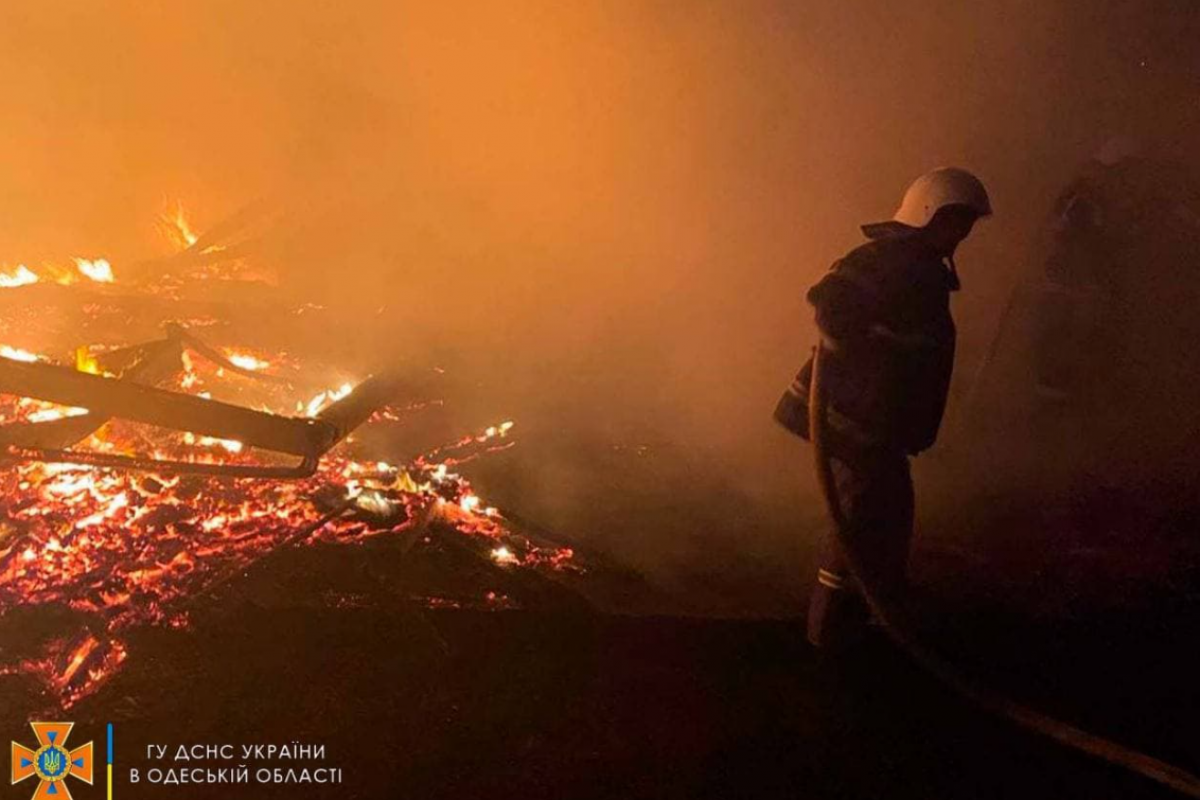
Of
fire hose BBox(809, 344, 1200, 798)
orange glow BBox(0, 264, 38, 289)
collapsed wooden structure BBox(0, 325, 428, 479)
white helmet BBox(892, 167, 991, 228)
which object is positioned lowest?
fire hose BBox(809, 344, 1200, 798)

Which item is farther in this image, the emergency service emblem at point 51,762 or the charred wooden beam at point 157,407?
the charred wooden beam at point 157,407

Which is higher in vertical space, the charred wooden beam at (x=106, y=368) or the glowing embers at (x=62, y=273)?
the glowing embers at (x=62, y=273)

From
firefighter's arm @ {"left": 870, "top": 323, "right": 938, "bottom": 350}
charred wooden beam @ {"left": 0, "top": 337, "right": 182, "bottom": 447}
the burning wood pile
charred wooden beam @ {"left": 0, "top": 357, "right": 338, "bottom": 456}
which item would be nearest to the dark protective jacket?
firefighter's arm @ {"left": 870, "top": 323, "right": 938, "bottom": 350}

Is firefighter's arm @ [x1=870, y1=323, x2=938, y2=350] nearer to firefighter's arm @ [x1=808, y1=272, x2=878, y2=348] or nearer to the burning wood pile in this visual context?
firefighter's arm @ [x1=808, y1=272, x2=878, y2=348]

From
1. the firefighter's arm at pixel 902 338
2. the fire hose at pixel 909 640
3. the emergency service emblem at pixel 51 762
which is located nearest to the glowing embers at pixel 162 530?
the emergency service emblem at pixel 51 762

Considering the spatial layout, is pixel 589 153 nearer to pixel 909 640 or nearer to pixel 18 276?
pixel 18 276

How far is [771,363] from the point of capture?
322 inches

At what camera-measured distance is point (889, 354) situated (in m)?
3.50

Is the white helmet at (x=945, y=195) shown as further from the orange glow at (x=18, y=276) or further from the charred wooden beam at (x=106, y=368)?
the orange glow at (x=18, y=276)

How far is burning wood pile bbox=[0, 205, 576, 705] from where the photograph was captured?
12.9 feet

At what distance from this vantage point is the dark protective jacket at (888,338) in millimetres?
3484

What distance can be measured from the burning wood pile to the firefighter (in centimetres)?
189

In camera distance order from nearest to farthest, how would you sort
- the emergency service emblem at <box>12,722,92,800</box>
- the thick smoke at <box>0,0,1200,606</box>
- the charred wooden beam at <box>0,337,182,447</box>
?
1. the emergency service emblem at <box>12,722,92,800</box>
2. the charred wooden beam at <box>0,337,182,447</box>
3. the thick smoke at <box>0,0,1200,606</box>

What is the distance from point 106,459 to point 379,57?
805cm
